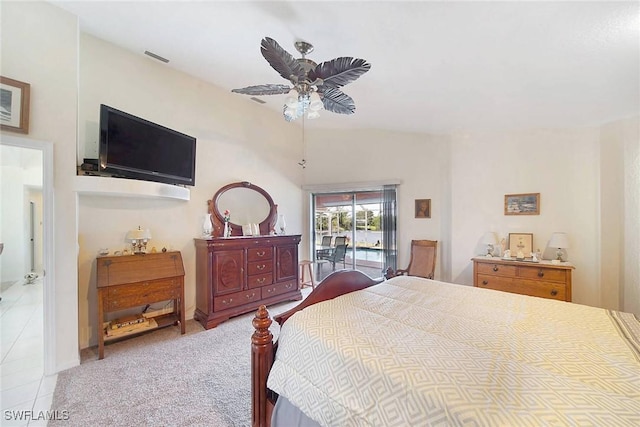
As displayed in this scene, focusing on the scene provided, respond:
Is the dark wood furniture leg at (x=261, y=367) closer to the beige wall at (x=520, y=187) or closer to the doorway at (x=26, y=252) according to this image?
the doorway at (x=26, y=252)

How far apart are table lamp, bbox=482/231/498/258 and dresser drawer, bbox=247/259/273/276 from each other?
3.17 metres

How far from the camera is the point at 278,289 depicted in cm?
394

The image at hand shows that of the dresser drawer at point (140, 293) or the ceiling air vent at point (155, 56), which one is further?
the ceiling air vent at point (155, 56)

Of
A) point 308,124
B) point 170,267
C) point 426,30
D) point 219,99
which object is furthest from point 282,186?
point 426,30

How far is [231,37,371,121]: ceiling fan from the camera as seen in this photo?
184 centimetres

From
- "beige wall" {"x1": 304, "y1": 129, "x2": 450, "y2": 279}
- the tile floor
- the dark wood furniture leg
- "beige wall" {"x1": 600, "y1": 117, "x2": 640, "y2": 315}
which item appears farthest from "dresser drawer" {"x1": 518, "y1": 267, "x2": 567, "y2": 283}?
the tile floor

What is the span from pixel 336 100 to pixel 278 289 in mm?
Result: 2852

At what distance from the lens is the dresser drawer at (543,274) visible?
3010 millimetres

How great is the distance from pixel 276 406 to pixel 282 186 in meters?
3.77

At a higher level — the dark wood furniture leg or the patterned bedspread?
the patterned bedspread

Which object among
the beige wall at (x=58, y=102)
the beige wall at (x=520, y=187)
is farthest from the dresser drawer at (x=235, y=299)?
the beige wall at (x=520, y=187)

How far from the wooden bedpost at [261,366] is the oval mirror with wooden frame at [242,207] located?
8.21 ft

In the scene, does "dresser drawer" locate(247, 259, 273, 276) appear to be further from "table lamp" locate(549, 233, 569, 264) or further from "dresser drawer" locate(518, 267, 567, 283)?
"table lamp" locate(549, 233, 569, 264)

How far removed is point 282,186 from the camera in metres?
4.79
